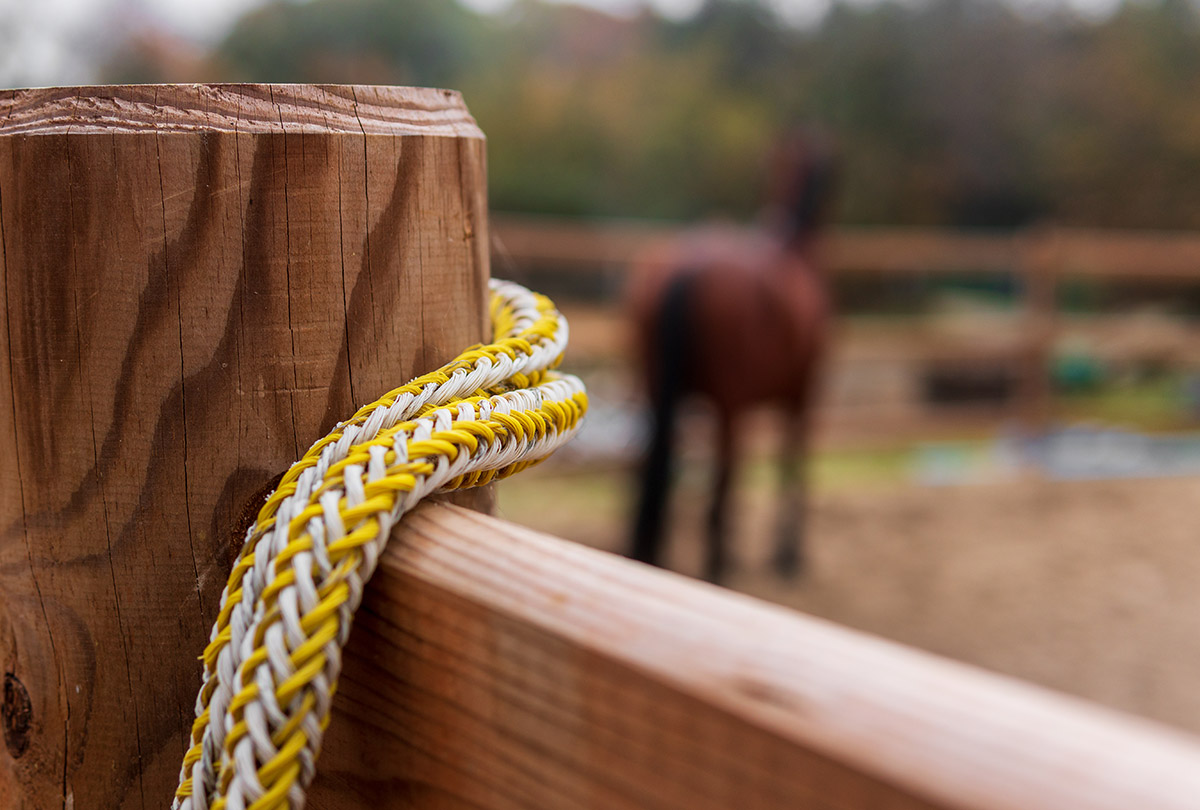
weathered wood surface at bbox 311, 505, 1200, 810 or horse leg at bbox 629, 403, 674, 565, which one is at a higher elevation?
weathered wood surface at bbox 311, 505, 1200, 810

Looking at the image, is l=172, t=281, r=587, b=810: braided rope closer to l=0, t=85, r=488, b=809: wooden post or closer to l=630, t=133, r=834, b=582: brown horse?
l=0, t=85, r=488, b=809: wooden post

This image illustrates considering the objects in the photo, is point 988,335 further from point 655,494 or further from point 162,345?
point 162,345

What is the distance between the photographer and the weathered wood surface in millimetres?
228

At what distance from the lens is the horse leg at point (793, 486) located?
3932mm

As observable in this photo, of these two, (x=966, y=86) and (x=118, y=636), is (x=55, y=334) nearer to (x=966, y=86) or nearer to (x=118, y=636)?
(x=118, y=636)

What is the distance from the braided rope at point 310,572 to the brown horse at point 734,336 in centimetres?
299

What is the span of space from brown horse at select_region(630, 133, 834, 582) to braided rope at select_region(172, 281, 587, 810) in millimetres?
2986

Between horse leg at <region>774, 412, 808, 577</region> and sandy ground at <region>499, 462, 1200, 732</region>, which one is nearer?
sandy ground at <region>499, 462, 1200, 732</region>

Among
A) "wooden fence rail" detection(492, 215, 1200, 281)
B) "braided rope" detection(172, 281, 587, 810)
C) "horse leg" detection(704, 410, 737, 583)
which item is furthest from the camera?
"wooden fence rail" detection(492, 215, 1200, 281)

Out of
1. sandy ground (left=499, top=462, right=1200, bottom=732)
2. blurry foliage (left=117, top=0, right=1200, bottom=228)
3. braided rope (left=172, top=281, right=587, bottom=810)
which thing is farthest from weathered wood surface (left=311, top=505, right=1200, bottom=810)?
blurry foliage (left=117, top=0, right=1200, bottom=228)

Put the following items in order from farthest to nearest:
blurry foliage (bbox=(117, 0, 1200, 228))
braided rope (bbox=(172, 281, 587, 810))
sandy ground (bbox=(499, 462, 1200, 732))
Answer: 1. blurry foliage (bbox=(117, 0, 1200, 228))
2. sandy ground (bbox=(499, 462, 1200, 732))
3. braided rope (bbox=(172, 281, 587, 810))

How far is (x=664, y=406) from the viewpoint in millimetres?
3389

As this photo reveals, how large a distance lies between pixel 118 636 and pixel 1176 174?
15.9 meters

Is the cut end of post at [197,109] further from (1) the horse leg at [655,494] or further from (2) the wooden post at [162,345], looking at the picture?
(1) the horse leg at [655,494]
